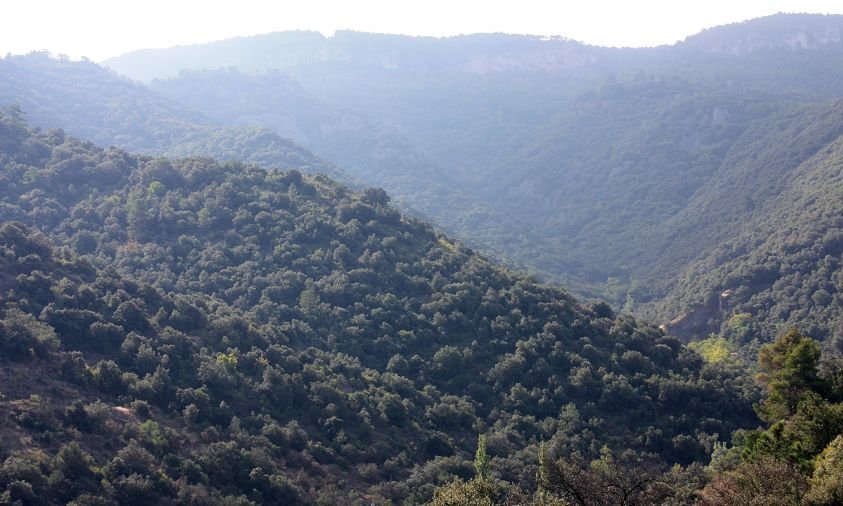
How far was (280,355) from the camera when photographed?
143 ft

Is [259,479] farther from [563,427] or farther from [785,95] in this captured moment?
[785,95]

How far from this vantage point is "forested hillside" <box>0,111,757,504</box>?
32469 millimetres

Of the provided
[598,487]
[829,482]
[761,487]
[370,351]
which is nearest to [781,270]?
[370,351]

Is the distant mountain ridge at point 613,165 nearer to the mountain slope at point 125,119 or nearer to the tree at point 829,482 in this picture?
the mountain slope at point 125,119

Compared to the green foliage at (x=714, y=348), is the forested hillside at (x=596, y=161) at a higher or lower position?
higher

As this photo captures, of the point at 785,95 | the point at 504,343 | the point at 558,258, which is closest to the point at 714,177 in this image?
the point at 558,258

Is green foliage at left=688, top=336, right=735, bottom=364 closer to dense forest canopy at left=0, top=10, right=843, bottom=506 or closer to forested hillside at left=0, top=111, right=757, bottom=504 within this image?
dense forest canopy at left=0, top=10, right=843, bottom=506

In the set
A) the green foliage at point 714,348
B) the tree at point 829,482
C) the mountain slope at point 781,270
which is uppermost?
the tree at point 829,482

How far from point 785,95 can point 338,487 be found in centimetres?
15549

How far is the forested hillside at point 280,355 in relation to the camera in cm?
3247

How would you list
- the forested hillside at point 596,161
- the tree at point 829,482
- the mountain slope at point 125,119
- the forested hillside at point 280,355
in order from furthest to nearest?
the mountain slope at point 125,119 → the forested hillside at point 596,161 → the forested hillside at point 280,355 → the tree at point 829,482

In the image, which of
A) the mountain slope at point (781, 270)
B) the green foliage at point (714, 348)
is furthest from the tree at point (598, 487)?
the mountain slope at point (781, 270)

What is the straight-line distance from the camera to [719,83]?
17750 centimetres

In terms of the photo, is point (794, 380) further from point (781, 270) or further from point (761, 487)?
point (781, 270)
